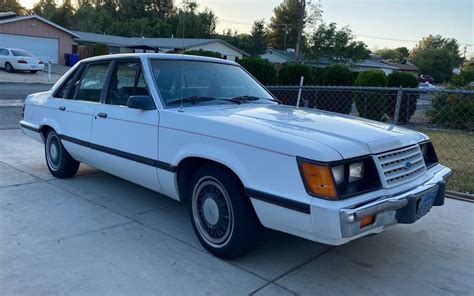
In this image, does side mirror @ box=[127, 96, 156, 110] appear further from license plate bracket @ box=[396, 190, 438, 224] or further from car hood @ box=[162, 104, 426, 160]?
license plate bracket @ box=[396, 190, 438, 224]

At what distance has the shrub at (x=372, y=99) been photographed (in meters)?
12.6

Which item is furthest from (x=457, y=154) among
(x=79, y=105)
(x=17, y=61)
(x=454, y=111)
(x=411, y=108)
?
(x=17, y=61)

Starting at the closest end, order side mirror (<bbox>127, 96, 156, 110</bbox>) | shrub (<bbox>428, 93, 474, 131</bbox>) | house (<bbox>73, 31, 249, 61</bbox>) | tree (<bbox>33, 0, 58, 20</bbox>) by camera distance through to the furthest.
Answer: side mirror (<bbox>127, 96, 156, 110</bbox>), shrub (<bbox>428, 93, 474, 131</bbox>), house (<bbox>73, 31, 249, 61</bbox>), tree (<bbox>33, 0, 58, 20</bbox>)

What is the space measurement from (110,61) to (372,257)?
138 inches

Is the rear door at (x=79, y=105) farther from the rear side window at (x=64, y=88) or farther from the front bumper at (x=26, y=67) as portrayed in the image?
the front bumper at (x=26, y=67)

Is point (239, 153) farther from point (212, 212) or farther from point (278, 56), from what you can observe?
point (278, 56)

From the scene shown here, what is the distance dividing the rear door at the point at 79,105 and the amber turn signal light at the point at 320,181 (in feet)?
9.58

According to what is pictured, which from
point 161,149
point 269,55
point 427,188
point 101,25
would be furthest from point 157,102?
point 101,25

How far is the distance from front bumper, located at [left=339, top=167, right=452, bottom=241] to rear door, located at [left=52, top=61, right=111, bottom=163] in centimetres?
323

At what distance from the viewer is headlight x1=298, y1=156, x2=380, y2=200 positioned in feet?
9.43

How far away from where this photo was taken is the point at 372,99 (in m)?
13.0

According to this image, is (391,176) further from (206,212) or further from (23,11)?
(23,11)

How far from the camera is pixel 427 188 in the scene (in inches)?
134

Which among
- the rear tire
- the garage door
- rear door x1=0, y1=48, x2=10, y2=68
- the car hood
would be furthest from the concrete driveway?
the garage door
